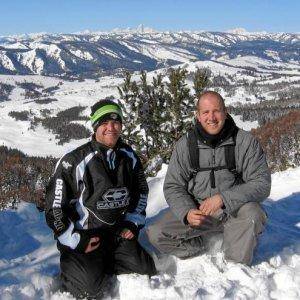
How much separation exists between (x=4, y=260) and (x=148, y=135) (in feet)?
70.7

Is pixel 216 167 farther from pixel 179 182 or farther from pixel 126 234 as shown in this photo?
pixel 126 234

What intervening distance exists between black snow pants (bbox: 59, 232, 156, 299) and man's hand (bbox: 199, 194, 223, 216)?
1.06 meters

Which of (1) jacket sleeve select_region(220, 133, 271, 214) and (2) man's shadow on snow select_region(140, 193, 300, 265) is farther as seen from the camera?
(2) man's shadow on snow select_region(140, 193, 300, 265)

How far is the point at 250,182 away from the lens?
19.7 ft

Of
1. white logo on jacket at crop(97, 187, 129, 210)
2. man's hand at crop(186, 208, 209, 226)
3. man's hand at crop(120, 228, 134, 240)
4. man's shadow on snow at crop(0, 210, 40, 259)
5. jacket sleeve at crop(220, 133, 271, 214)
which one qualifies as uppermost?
jacket sleeve at crop(220, 133, 271, 214)

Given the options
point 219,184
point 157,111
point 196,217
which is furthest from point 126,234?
point 157,111

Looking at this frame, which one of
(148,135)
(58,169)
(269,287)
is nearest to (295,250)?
(269,287)

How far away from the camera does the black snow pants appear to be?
18.8 ft

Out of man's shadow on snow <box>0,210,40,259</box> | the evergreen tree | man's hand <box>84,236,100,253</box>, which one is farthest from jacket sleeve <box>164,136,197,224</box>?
the evergreen tree

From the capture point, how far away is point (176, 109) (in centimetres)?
2630

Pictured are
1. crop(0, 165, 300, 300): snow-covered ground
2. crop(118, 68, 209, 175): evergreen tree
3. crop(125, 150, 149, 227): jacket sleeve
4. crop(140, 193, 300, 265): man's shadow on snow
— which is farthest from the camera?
crop(118, 68, 209, 175): evergreen tree

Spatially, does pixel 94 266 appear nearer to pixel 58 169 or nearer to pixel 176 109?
pixel 58 169

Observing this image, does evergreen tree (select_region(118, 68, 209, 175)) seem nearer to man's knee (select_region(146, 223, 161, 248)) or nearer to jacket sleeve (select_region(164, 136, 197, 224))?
man's knee (select_region(146, 223, 161, 248))

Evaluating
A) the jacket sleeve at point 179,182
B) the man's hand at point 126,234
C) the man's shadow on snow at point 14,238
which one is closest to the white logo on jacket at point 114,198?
the man's hand at point 126,234
